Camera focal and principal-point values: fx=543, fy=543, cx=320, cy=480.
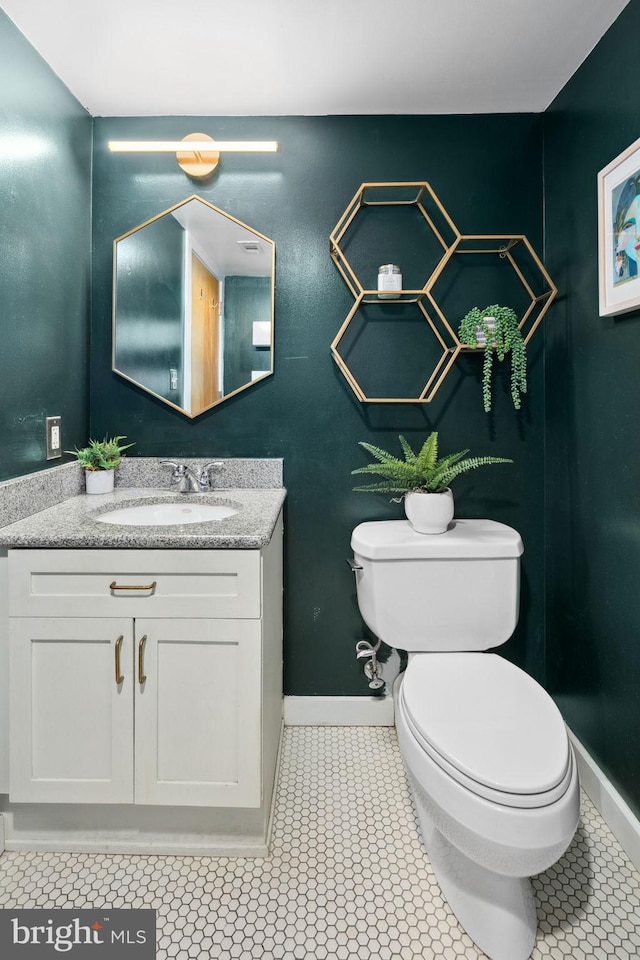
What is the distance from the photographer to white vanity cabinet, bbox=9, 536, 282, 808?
1344mm

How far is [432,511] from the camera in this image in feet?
5.45

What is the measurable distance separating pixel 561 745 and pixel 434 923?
0.52 metres

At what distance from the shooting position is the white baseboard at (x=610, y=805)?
54.5 inches

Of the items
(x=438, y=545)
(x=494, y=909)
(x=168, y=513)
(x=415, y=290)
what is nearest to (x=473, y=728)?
(x=494, y=909)

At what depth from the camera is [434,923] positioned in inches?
48.4

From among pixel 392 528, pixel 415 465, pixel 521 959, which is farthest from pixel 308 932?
pixel 415 465

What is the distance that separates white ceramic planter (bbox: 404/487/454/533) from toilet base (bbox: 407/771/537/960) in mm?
699

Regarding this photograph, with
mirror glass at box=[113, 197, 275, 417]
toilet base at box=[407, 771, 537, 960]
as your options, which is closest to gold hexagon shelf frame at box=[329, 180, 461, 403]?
mirror glass at box=[113, 197, 275, 417]

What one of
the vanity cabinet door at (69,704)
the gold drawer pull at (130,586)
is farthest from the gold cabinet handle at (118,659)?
the gold drawer pull at (130,586)

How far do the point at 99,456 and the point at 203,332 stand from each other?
0.57 metres

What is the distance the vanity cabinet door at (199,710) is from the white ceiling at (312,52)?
64.2 inches

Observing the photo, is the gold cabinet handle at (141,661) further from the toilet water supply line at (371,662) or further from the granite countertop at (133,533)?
the toilet water supply line at (371,662)

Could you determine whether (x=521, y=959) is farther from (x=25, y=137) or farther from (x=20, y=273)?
(x=25, y=137)

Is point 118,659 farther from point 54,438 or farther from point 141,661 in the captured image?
point 54,438
